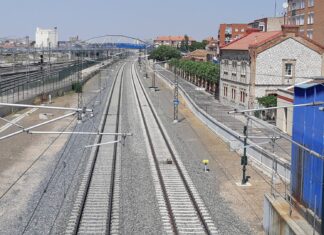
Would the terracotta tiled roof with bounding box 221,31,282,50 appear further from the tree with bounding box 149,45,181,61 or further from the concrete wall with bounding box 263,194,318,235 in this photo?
the tree with bounding box 149,45,181,61

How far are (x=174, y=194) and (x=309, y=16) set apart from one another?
50.2 meters

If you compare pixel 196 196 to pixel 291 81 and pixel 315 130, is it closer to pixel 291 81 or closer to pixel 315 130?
pixel 315 130

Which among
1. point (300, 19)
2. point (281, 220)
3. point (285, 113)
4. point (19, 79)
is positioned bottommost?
point (281, 220)

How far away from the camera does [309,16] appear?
66062 mm

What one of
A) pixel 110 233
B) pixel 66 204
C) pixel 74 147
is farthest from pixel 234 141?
pixel 110 233

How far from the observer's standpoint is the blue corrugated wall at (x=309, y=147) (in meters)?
14.7

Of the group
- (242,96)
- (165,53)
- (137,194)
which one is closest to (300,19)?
(242,96)

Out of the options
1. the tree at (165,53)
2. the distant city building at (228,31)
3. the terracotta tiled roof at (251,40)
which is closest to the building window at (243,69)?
the terracotta tiled roof at (251,40)

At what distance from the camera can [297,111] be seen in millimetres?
16688

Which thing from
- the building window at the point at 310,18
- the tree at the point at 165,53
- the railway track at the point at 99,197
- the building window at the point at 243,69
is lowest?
the railway track at the point at 99,197

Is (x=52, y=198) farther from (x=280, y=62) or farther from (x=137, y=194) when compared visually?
(x=280, y=62)

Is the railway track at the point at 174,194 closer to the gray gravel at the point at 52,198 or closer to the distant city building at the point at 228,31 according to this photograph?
the gray gravel at the point at 52,198

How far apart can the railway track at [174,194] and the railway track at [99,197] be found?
1.73 m

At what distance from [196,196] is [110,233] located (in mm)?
5328
